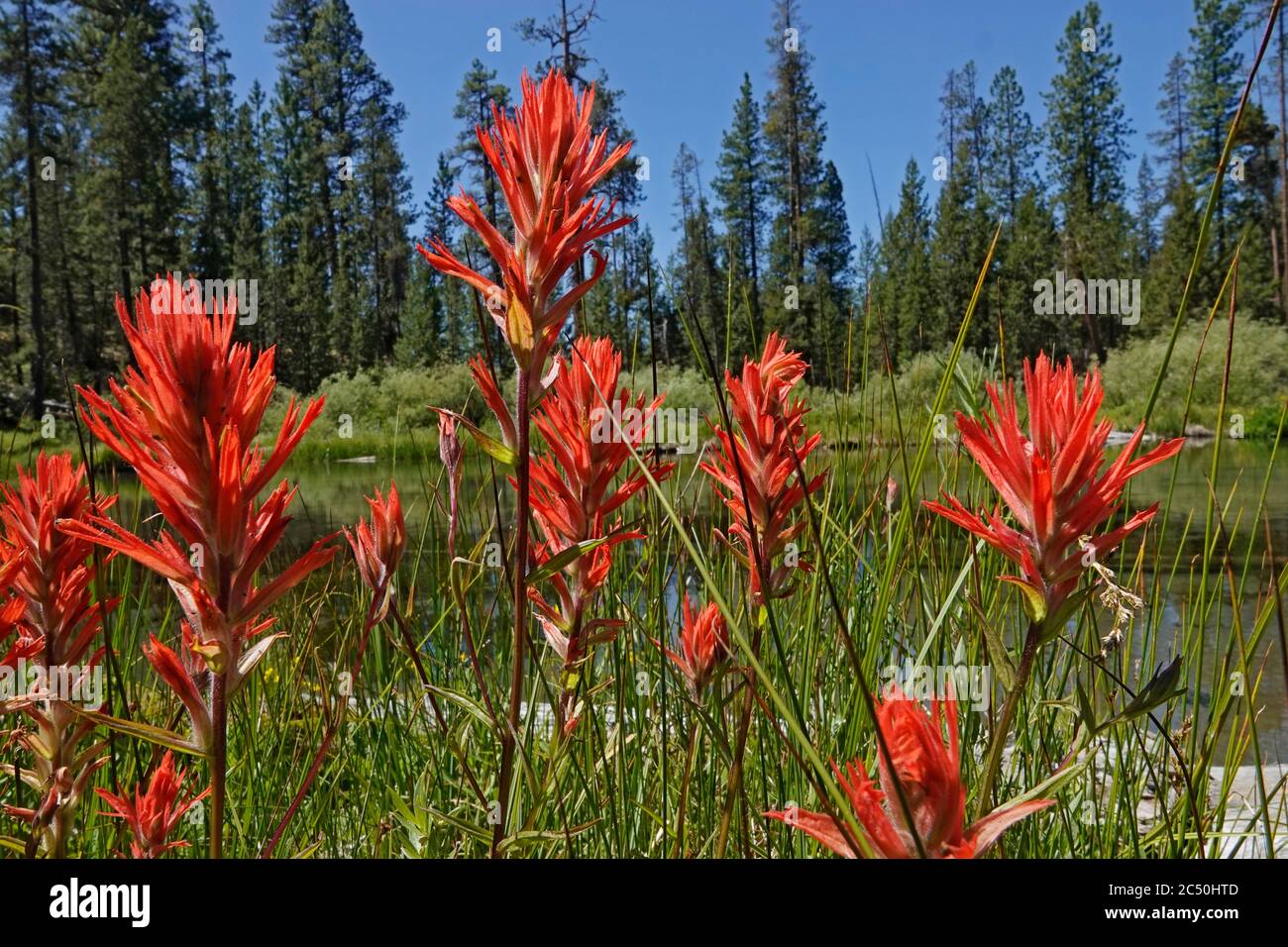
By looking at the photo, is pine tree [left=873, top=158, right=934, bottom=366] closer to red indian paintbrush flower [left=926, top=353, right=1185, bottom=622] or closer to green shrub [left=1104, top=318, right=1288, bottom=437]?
green shrub [left=1104, top=318, right=1288, bottom=437]

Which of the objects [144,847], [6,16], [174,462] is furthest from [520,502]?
[6,16]

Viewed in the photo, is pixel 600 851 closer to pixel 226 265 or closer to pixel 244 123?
pixel 226 265

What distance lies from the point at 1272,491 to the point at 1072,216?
1190 inches

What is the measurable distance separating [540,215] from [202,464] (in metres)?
0.45

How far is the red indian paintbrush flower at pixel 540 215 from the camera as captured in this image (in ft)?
2.95

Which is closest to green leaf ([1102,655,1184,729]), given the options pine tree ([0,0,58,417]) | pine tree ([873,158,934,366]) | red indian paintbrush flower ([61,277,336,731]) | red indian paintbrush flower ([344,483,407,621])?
red indian paintbrush flower ([61,277,336,731])

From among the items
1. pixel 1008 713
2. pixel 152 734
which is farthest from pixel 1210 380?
pixel 152 734

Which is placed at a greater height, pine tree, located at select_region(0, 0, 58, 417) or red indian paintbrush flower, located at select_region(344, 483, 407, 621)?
pine tree, located at select_region(0, 0, 58, 417)

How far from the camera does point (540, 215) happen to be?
0.92m

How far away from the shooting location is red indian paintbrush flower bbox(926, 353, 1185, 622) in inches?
31.6

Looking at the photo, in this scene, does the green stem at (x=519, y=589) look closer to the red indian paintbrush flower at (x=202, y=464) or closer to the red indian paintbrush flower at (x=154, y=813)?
the red indian paintbrush flower at (x=202, y=464)

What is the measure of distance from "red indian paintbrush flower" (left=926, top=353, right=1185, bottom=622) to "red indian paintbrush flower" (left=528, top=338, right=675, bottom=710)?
0.52 meters

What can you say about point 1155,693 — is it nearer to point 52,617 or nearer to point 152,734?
point 152,734

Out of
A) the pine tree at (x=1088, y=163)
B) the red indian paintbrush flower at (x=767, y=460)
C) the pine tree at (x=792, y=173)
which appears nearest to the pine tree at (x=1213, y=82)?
the pine tree at (x=1088, y=163)
